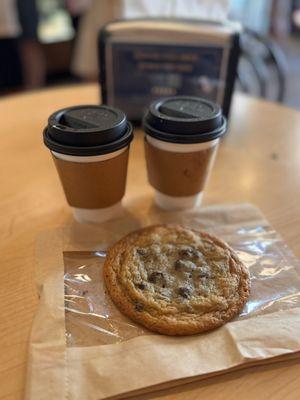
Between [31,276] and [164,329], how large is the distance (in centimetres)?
25

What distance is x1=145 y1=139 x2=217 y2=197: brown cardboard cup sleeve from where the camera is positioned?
0.70m

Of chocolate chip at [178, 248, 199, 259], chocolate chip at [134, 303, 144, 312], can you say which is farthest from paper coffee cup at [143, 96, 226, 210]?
chocolate chip at [134, 303, 144, 312]

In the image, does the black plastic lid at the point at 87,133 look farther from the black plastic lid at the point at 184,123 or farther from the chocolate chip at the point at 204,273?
the chocolate chip at the point at 204,273

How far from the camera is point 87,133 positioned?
0.61 meters

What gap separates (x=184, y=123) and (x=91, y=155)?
17 cm

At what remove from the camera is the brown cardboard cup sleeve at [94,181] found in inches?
25.5

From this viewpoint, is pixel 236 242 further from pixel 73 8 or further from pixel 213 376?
pixel 73 8

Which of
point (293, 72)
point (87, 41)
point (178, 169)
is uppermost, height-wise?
point (178, 169)

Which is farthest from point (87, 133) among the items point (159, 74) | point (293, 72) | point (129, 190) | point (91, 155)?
point (293, 72)

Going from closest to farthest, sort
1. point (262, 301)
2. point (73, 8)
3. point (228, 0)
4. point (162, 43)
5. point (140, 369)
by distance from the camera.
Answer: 1. point (140, 369)
2. point (262, 301)
3. point (162, 43)
4. point (228, 0)
5. point (73, 8)

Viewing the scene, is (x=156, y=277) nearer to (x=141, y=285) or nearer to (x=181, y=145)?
(x=141, y=285)

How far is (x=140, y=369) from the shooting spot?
18.8 inches

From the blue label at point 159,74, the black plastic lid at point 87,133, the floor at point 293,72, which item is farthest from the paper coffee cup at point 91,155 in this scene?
the floor at point 293,72

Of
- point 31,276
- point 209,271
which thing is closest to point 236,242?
point 209,271
